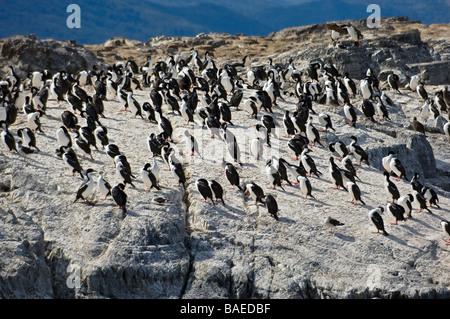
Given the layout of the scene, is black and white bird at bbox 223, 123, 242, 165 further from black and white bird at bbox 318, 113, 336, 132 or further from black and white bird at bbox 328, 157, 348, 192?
black and white bird at bbox 318, 113, 336, 132

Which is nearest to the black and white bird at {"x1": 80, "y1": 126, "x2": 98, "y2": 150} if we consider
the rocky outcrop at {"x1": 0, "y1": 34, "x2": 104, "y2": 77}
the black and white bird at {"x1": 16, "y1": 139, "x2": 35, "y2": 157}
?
the black and white bird at {"x1": 16, "y1": 139, "x2": 35, "y2": 157}

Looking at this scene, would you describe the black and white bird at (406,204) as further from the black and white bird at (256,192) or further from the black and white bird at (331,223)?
the black and white bird at (256,192)

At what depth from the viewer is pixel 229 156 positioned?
68.1 feet

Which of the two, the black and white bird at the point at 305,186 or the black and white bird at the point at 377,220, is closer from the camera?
the black and white bird at the point at 377,220

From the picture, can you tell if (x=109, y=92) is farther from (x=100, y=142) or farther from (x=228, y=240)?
(x=228, y=240)

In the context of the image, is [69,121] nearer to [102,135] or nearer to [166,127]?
[102,135]

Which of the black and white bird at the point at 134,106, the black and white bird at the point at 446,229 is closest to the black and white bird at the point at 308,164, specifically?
the black and white bird at the point at 446,229

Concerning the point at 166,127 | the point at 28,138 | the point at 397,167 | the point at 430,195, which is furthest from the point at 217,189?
the point at 397,167

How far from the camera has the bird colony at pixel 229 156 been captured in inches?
683

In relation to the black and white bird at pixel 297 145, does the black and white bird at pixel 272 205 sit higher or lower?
lower

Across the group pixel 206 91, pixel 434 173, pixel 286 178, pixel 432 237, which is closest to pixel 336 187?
pixel 286 178

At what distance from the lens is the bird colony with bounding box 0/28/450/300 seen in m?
17.3

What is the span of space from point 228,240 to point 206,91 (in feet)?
37.9

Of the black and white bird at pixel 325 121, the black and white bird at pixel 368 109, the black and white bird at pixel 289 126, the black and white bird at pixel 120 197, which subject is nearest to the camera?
the black and white bird at pixel 120 197
